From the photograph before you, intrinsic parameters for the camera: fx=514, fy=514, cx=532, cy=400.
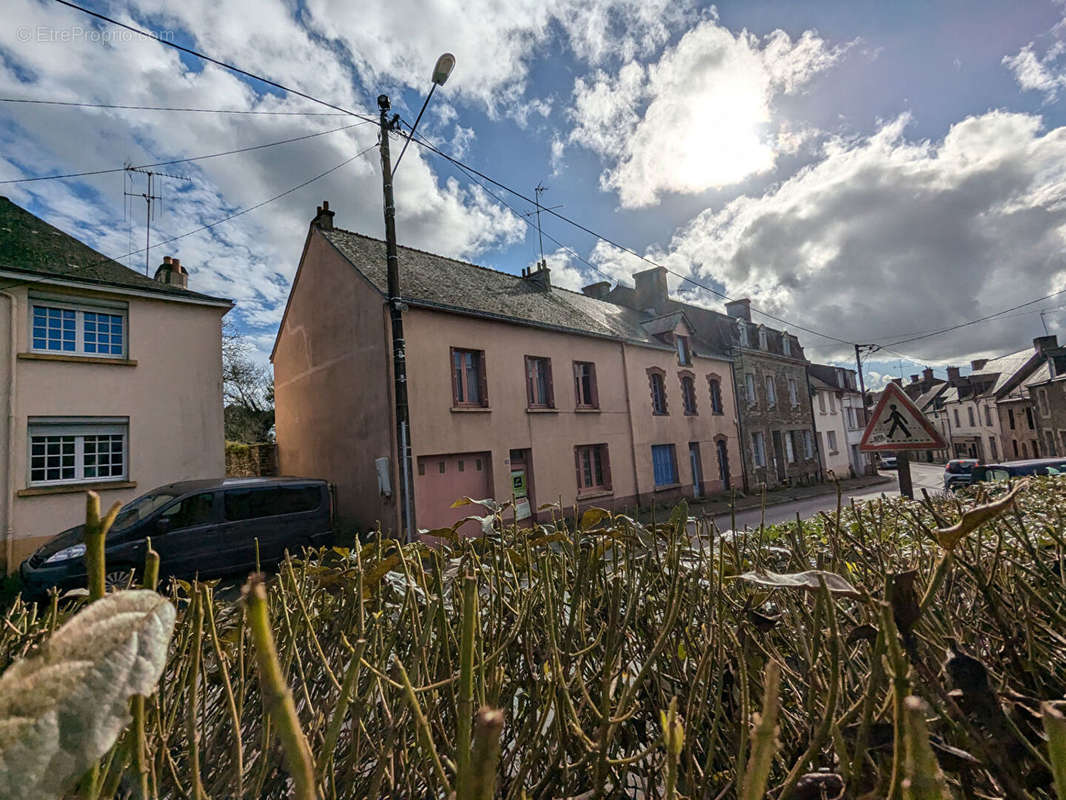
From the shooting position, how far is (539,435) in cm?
1535

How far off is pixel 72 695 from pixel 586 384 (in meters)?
17.5

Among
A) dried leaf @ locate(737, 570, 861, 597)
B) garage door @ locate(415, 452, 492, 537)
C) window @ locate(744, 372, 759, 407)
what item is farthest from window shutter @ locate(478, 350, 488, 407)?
window @ locate(744, 372, 759, 407)

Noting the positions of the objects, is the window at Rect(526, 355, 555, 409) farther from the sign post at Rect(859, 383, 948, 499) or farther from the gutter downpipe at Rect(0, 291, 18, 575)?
the gutter downpipe at Rect(0, 291, 18, 575)

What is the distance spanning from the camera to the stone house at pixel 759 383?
24875 millimetres

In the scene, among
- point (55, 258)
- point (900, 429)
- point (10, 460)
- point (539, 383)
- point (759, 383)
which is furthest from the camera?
point (759, 383)

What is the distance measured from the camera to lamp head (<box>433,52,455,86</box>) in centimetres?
872

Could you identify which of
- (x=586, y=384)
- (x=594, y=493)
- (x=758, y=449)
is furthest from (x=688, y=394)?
(x=594, y=493)

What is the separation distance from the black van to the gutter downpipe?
1330 millimetres

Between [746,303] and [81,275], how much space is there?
27.3m

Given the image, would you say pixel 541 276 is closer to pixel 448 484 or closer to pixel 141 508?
pixel 448 484

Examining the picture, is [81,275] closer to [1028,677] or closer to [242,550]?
A: [242,550]

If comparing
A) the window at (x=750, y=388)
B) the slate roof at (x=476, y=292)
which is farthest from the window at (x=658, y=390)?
the window at (x=750, y=388)

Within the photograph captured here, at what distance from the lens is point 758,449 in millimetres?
24984

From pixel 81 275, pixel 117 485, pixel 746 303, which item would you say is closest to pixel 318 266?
pixel 81 275
